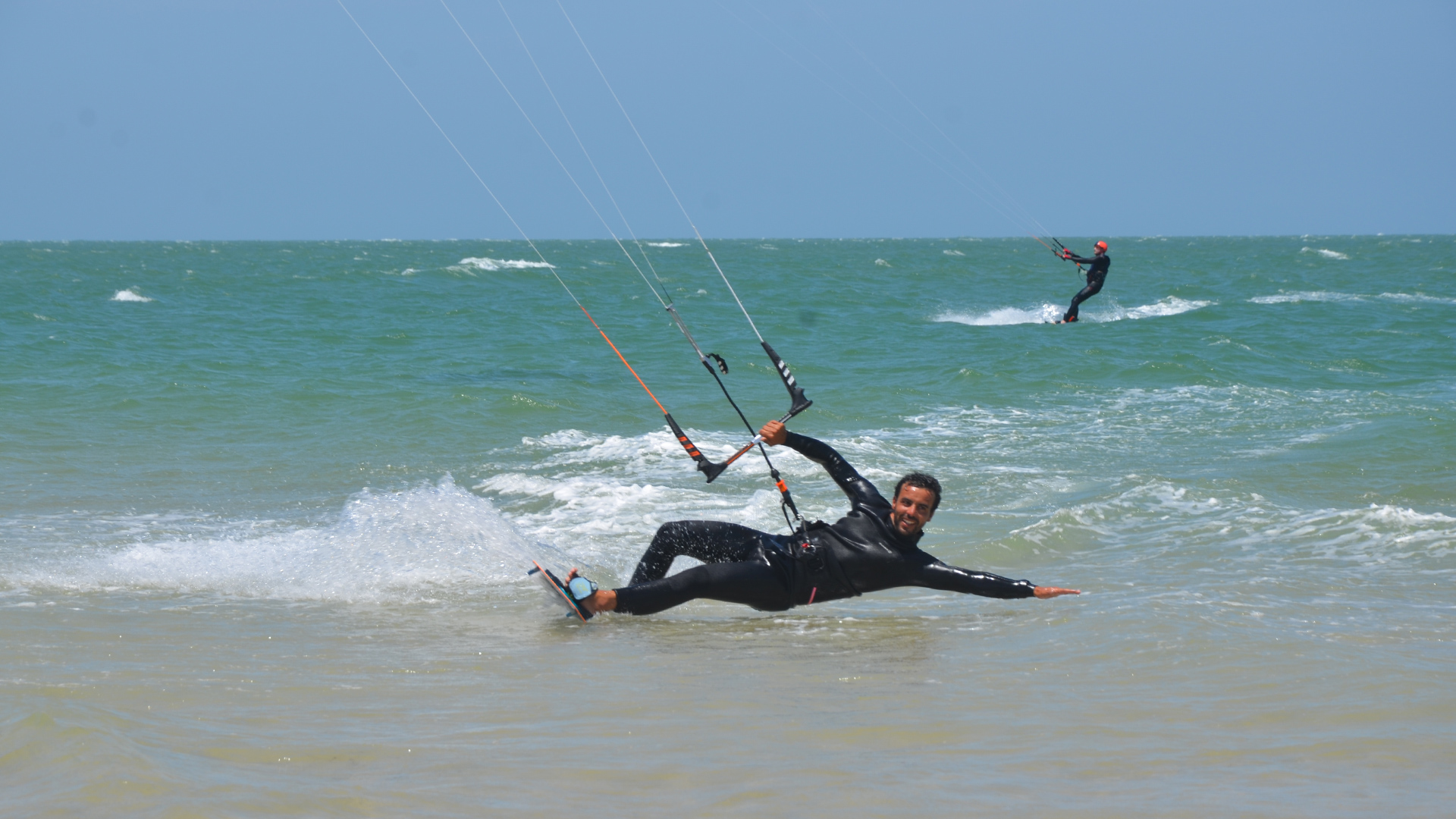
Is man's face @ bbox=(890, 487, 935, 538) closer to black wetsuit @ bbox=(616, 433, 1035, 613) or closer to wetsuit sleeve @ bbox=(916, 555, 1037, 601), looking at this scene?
black wetsuit @ bbox=(616, 433, 1035, 613)

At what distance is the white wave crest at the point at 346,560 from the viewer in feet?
22.1

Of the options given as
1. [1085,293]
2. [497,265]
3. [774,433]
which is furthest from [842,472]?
[497,265]

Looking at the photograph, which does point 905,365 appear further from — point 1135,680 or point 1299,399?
point 1135,680

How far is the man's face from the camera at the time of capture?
565 cm

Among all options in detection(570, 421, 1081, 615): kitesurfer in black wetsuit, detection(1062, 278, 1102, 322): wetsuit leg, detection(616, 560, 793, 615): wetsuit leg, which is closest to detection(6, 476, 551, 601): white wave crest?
detection(616, 560, 793, 615): wetsuit leg

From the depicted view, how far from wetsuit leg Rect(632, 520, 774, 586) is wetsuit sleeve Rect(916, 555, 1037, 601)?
766 millimetres

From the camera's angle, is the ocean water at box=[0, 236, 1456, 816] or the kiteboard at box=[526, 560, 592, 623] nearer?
the ocean water at box=[0, 236, 1456, 816]

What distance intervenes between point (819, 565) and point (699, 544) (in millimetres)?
607

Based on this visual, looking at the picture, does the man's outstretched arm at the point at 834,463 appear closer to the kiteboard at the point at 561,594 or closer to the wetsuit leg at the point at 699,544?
the wetsuit leg at the point at 699,544

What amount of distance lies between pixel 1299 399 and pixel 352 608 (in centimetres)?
1298

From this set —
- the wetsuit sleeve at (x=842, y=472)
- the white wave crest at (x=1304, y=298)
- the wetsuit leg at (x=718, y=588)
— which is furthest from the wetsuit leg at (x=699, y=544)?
the white wave crest at (x=1304, y=298)

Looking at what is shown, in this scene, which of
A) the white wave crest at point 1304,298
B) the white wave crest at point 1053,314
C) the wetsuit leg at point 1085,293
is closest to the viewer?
the wetsuit leg at point 1085,293

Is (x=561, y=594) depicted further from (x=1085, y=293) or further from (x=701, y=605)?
(x=1085, y=293)

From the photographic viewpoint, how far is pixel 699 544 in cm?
609
